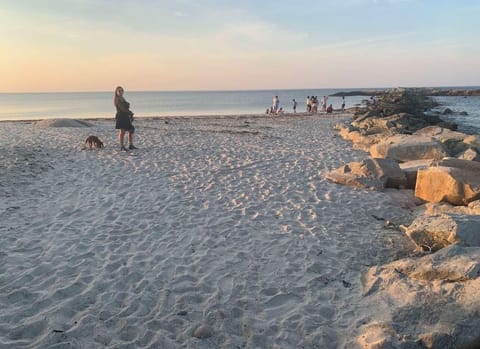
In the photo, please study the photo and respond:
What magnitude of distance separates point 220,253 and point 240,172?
434 centimetres

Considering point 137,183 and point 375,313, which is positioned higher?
point 137,183

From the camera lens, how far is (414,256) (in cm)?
484

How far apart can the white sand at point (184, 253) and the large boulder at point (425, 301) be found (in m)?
0.19

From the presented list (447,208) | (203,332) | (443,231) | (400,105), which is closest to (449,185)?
(447,208)

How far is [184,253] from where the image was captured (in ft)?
16.1

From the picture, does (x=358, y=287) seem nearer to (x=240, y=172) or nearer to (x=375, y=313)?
(x=375, y=313)

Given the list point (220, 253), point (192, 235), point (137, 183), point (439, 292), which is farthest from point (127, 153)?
point (439, 292)

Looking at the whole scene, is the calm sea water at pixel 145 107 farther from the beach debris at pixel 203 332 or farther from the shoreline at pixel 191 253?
the beach debris at pixel 203 332

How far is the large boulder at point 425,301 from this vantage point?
316 centimetres

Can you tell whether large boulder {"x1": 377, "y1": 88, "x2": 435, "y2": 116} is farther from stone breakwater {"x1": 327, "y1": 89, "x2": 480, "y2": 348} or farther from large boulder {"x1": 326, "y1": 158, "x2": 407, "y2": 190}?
stone breakwater {"x1": 327, "y1": 89, "x2": 480, "y2": 348}

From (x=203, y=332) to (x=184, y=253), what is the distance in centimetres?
161

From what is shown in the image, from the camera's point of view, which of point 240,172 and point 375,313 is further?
point 240,172

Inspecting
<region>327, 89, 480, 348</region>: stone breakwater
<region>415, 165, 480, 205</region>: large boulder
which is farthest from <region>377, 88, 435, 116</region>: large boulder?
<region>415, 165, 480, 205</region>: large boulder

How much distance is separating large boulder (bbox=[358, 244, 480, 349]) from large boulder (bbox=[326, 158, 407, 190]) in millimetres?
3319
